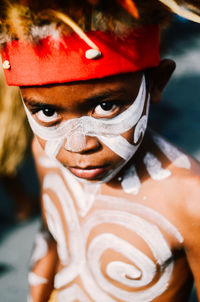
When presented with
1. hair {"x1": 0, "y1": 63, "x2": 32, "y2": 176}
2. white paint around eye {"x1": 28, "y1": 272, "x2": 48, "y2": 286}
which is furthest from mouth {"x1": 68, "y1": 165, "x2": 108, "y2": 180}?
hair {"x1": 0, "y1": 63, "x2": 32, "y2": 176}

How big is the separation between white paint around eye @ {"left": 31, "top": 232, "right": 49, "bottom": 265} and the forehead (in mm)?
584

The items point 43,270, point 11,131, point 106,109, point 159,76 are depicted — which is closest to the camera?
point 106,109

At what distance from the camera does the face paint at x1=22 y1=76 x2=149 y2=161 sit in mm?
832

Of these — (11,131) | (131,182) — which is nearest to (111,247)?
(131,182)

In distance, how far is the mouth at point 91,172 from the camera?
87 cm

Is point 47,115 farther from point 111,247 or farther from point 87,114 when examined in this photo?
point 111,247

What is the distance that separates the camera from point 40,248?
4.19 feet

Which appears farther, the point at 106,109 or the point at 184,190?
the point at 184,190

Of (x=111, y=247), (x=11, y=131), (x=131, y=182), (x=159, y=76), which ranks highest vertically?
(x=159, y=76)

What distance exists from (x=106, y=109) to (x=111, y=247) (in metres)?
0.36

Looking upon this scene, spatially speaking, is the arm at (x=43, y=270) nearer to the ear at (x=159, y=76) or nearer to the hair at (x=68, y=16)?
the ear at (x=159, y=76)

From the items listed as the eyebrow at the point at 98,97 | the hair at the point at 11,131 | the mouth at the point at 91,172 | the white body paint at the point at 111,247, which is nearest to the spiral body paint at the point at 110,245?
the white body paint at the point at 111,247

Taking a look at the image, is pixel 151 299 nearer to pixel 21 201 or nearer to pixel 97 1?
pixel 97 1

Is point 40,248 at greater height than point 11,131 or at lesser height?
greater
